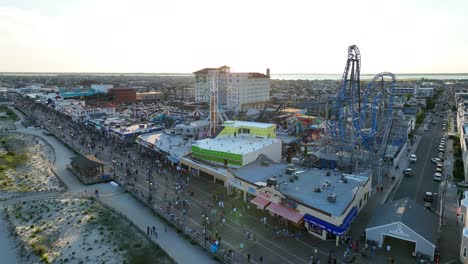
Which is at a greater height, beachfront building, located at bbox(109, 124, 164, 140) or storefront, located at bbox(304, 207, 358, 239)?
beachfront building, located at bbox(109, 124, 164, 140)

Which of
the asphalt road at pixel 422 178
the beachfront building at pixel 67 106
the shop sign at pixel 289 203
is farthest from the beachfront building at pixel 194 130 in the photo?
the beachfront building at pixel 67 106

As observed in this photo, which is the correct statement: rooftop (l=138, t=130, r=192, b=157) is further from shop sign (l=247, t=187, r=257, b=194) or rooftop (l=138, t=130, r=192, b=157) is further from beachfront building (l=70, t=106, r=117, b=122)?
beachfront building (l=70, t=106, r=117, b=122)

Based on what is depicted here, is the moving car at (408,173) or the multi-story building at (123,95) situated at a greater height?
the multi-story building at (123,95)

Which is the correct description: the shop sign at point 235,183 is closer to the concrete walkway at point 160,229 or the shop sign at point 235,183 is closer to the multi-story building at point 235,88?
the concrete walkway at point 160,229

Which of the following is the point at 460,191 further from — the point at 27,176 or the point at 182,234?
the point at 27,176

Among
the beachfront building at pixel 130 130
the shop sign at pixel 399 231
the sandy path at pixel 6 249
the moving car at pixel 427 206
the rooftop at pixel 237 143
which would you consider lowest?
the sandy path at pixel 6 249

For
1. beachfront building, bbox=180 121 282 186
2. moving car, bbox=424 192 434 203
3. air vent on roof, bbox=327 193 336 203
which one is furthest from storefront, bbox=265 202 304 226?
moving car, bbox=424 192 434 203
